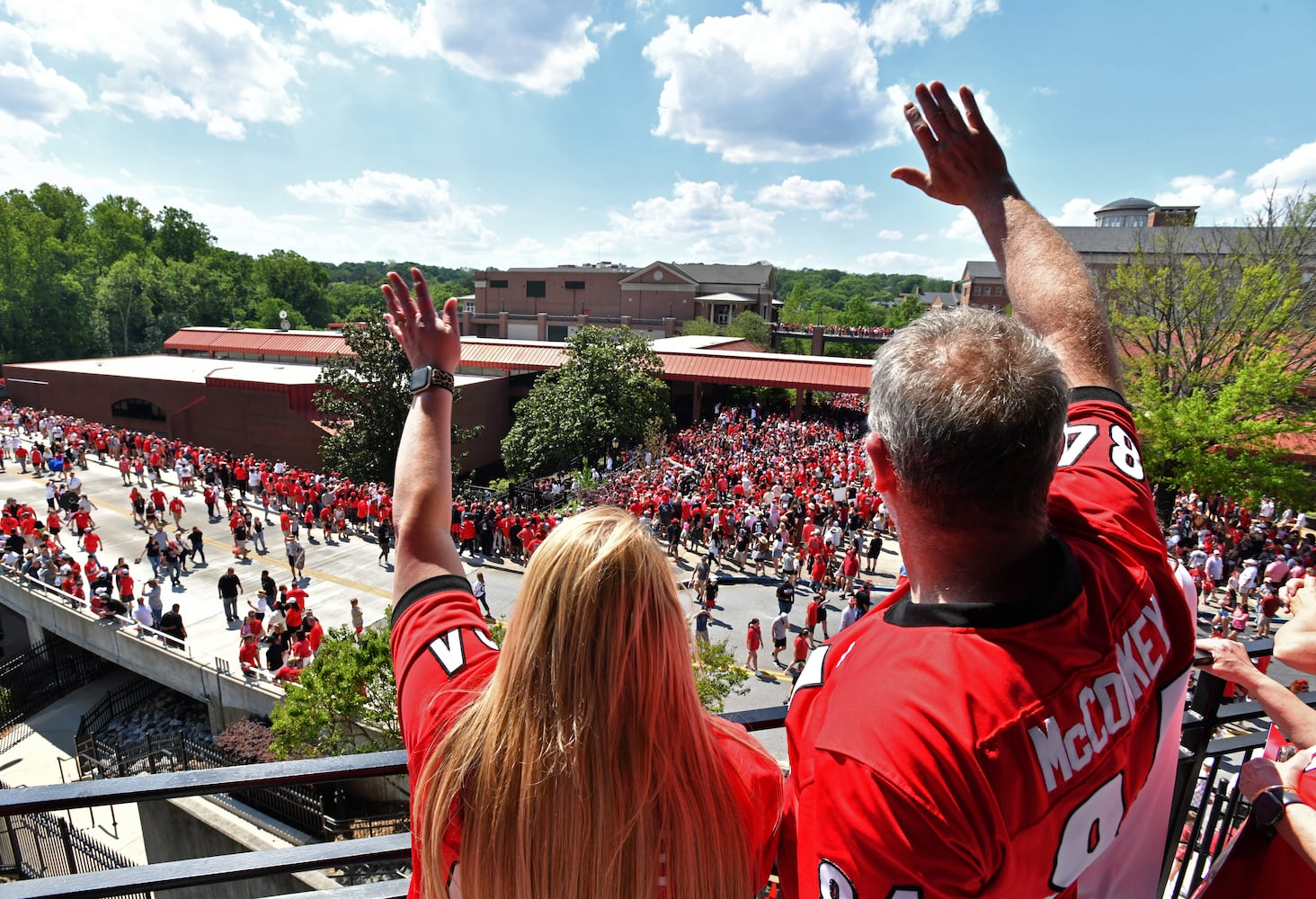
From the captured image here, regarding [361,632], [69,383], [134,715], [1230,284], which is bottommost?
[134,715]

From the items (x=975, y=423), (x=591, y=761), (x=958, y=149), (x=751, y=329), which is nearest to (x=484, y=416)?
(x=751, y=329)

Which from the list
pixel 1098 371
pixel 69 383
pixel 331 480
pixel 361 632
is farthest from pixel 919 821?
pixel 69 383

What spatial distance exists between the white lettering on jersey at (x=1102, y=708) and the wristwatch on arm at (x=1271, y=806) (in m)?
0.82

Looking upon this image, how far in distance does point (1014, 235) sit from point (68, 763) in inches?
797

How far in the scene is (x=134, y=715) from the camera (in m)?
16.2

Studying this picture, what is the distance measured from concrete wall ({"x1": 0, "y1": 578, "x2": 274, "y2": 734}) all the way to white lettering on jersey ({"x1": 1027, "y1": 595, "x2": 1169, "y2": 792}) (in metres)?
14.0

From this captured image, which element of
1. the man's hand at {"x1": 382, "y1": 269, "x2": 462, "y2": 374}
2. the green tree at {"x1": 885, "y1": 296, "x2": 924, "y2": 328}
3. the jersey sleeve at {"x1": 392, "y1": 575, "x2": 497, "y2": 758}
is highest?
the green tree at {"x1": 885, "y1": 296, "x2": 924, "y2": 328}

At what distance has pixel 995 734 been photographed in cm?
100

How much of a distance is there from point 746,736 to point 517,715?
19.6 inches

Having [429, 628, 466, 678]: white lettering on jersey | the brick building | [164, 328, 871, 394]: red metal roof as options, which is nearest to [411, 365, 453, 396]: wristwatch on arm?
[429, 628, 466, 678]: white lettering on jersey

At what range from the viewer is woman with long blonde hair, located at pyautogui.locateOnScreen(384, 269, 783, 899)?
3.78 feet

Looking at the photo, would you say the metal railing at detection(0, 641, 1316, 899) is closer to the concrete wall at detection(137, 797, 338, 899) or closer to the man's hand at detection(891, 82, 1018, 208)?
the man's hand at detection(891, 82, 1018, 208)

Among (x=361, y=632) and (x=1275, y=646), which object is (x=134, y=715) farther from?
(x=1275, y=646)

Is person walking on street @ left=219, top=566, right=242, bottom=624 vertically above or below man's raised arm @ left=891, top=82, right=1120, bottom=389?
below
